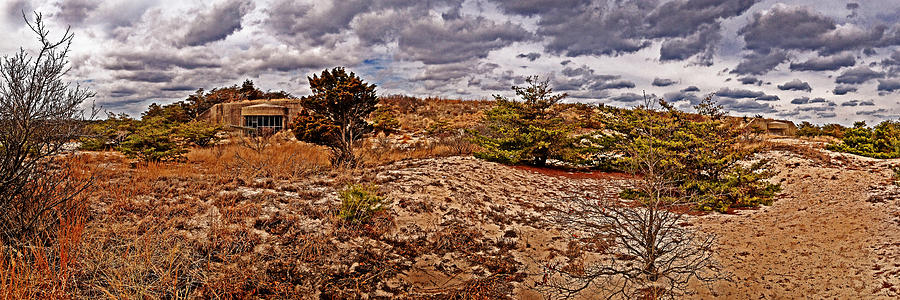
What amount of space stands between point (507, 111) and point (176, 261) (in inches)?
373

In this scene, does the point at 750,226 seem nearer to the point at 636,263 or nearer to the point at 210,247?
the point at 636,263

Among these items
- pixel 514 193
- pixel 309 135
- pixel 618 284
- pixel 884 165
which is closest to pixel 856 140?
pixel 884 165

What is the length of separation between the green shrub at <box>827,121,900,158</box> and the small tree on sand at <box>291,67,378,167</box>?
44.2ft

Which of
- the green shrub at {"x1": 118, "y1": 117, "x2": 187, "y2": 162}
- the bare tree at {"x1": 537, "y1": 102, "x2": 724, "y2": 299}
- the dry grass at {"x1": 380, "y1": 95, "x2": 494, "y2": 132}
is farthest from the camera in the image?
the dry grass at {"x1": 380, "y1": 95, "x2": 494, "y2": 132}

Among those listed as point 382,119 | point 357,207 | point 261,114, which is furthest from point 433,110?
point 357,207

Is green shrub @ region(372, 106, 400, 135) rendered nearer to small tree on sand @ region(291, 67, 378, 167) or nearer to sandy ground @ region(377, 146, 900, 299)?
small tree on sand @ region(291, 67, 378, 167)

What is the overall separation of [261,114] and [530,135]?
18350 millimetres

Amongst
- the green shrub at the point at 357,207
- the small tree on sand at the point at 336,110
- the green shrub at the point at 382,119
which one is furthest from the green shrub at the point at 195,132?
the green shrub at the point at 357,207

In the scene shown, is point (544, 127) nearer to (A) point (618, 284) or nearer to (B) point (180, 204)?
(A) point (618, 284)

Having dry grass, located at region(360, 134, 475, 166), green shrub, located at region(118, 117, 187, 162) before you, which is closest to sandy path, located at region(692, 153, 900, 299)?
dry grass, located at region(360, 134, 475, 166)

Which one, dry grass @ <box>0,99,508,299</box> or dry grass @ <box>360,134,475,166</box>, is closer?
dry grass @ <box>0,99,508,299</box>

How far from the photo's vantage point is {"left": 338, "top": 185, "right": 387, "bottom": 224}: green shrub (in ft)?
19.8

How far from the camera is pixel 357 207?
6109mm

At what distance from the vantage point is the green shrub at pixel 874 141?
1163 cm
